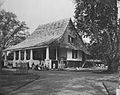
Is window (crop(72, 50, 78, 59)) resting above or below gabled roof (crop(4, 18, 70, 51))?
below

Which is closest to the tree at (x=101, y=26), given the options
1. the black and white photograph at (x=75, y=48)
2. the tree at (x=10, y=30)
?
Result: the black and white photograph at (x=75, y=48)

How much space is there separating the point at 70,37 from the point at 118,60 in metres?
13.6

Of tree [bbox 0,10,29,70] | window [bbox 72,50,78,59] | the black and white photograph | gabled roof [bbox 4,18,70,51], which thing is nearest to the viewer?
the black and white photograph

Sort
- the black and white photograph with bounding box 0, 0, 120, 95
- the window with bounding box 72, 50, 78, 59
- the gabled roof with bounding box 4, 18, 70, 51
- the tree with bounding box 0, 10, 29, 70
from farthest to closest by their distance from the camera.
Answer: the tree with bounding box 0, 10, 29, 70, the window with bounding box 72, 50, 78, 59, the gabled roof with bounding box 4, 18, 70, 51, the black and white photograph with bounding box 0, 0, 120, 95

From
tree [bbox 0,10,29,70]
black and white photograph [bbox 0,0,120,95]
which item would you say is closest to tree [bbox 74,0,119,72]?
black and white photograph [bbox 0,0,120,95]

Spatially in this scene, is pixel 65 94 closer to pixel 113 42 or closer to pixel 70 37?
pixel 113 42

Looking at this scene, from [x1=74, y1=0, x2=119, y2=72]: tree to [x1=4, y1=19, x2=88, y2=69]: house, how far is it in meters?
6.48

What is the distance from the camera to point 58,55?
1581 inches

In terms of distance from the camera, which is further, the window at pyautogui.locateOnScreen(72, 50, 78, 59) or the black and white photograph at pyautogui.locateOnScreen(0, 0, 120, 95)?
the window at pyautogui.locateOnScreen(72, 50, 78, 59)

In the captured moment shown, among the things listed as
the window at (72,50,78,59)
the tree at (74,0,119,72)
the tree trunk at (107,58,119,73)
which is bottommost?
the tree trunk at (107,58,119,73)

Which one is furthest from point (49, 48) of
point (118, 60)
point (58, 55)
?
point (118, 60)

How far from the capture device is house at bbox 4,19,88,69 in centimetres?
3866

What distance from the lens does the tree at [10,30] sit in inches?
2843

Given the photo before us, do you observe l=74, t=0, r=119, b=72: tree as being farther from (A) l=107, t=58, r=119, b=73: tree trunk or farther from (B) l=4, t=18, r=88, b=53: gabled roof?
(B) l=4, t=18, r=88, b=53: gabled roof
